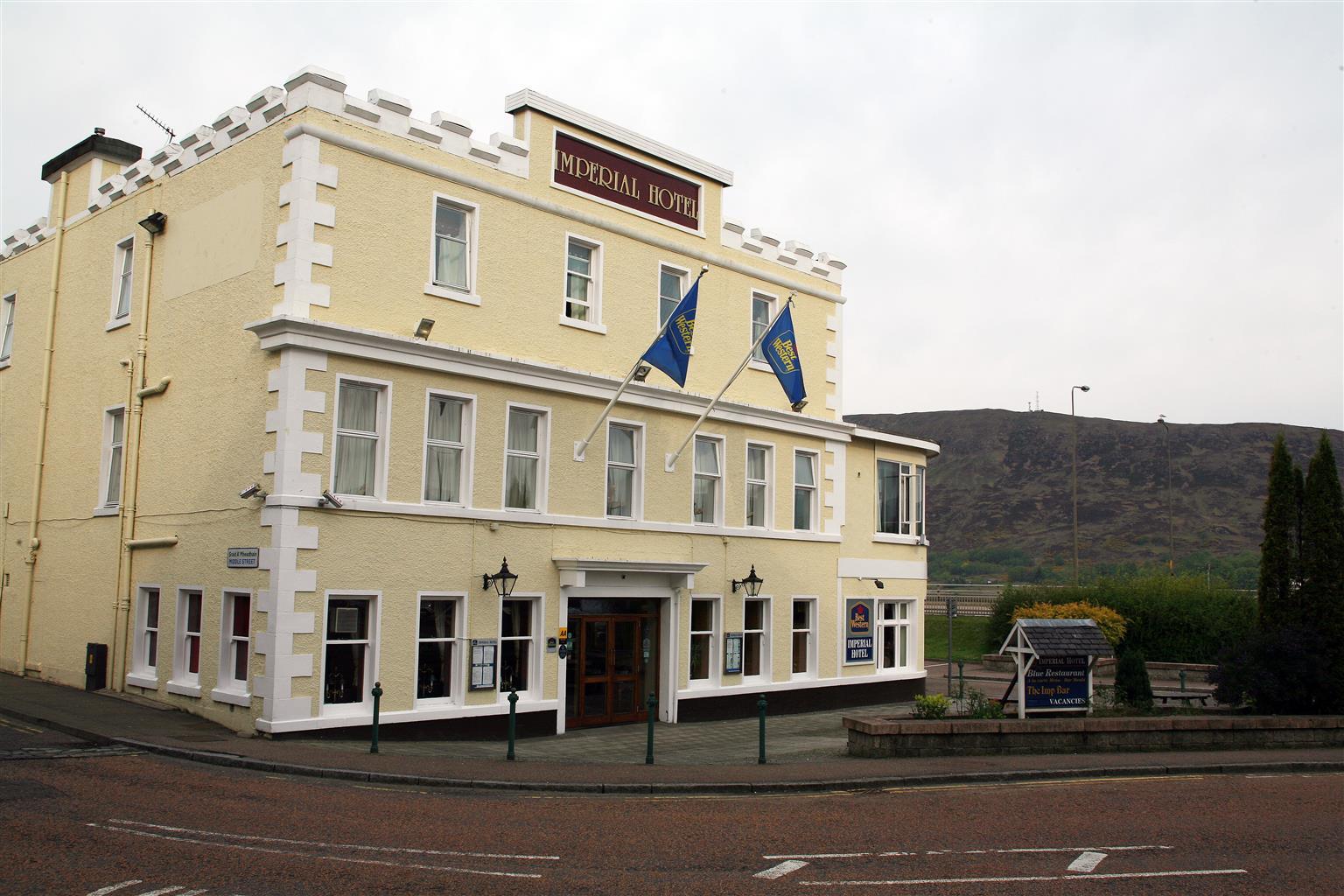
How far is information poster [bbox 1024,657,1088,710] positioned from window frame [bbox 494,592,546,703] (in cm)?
845

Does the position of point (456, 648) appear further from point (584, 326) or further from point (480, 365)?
point (584, 326)

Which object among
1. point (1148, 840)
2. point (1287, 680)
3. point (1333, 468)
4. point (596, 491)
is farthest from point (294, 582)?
point (1333, 468)

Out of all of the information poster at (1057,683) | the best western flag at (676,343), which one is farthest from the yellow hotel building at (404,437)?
the information poster at (1057,683)

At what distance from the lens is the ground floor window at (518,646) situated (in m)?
20.0

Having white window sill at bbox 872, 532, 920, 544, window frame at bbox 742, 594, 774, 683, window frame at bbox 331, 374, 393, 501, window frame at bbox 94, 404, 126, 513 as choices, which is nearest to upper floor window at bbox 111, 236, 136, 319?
window frame at bbox 94, 404, 126, 513

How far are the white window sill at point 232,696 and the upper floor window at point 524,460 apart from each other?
5258mm

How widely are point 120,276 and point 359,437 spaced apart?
307 inches

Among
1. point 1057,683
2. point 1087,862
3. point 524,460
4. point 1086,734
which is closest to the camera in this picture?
point 1087,862

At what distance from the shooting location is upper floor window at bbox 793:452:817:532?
86.4 ft

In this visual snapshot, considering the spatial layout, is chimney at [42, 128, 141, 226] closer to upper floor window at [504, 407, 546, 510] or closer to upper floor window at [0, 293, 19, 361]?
upper floor window at [0, 293, 19, 361]

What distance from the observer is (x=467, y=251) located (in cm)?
2002

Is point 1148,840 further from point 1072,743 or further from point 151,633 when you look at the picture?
point 151,633

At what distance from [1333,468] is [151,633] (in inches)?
896

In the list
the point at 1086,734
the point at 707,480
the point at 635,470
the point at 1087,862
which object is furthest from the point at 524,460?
the point at 1087,862
